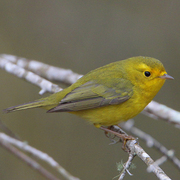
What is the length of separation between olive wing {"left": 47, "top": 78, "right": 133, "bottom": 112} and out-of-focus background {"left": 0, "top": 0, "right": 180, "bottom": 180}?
297 centimetres

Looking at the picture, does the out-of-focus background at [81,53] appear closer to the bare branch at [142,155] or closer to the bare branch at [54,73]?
the bare branch at [54,73]

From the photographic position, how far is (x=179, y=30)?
7.03 metres

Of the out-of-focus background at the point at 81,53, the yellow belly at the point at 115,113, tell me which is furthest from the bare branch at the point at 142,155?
the out-of-focus background at the point at 81,53

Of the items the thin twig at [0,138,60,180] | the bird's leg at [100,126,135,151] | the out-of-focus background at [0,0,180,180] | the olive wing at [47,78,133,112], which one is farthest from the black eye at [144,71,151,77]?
the out-of-focus background at [0,0,180,180]

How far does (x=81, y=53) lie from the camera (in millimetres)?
7387

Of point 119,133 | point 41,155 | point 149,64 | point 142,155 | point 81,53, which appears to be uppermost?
point 149,64

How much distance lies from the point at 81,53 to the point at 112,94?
3662 millimetres

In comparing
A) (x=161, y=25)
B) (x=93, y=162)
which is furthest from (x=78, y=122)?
(x=161, y=25)

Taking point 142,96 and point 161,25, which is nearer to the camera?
point 142,96

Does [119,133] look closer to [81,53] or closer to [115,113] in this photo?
[115,113]

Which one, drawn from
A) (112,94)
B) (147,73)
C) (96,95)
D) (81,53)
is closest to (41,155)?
(96,95)

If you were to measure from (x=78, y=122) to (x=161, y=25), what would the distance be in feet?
11.4

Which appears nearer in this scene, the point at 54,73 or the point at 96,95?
the point at 96,95

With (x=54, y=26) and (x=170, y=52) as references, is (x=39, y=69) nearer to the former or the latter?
(x=54, y=26)
